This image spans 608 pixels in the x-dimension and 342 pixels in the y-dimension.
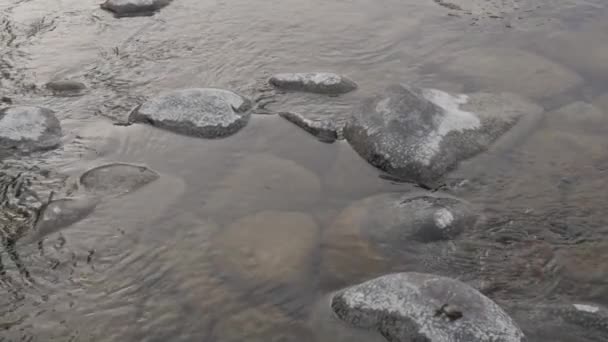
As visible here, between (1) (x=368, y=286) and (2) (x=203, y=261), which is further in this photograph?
(2) (x=203, y=261)

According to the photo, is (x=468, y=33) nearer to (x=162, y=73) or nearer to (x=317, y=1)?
(x=317, y=1)

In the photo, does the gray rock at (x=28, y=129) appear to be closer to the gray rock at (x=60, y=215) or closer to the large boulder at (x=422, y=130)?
the gray rock at (x=60, y=215)

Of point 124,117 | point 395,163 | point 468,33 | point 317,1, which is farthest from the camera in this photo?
point 317,1

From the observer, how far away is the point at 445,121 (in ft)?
18.7

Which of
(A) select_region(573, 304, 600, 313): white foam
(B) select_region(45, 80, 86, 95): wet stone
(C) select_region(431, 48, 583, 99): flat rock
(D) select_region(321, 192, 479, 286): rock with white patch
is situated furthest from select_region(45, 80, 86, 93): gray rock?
(A) select_region(573, 304, 600, 313): white foam

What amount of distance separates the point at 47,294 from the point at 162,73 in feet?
12.2

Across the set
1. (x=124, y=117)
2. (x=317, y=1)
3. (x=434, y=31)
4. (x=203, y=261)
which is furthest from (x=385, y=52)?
(x=203, y=261)

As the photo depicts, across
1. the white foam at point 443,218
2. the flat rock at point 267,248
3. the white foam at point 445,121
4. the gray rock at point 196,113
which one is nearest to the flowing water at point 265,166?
the flat rock at point 267,248

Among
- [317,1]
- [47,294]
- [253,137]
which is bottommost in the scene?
[47,294]

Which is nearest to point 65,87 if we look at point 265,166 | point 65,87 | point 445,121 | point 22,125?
point 65,87

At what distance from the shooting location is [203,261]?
470 cm

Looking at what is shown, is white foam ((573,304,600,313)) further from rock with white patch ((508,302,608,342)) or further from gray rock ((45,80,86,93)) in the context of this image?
gray rock ((45,80,86,93))

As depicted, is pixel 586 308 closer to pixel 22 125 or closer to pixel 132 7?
pixel 22 125

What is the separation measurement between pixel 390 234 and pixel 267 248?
0.99 m
